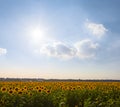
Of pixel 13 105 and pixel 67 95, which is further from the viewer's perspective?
pixel 67 95

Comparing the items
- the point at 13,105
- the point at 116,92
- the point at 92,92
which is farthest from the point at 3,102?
the point at 116,92

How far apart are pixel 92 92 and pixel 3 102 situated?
5.88m

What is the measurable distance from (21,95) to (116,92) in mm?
6991

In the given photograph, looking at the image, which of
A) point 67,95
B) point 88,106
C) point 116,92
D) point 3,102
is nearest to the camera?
point 88,106

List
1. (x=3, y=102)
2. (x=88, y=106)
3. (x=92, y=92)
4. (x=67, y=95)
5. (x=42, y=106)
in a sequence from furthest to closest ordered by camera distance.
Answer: (x=92, y=92) < (x=67, y=95) < (x=42, y=106) < (x=3, y=102) < (x=88, y=106)

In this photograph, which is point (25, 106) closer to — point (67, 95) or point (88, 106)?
point (67, 95)

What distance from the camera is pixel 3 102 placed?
14.2 metres

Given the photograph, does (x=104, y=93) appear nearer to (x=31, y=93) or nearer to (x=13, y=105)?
(x=31, y=93)

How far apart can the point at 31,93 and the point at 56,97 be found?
1.45 metres

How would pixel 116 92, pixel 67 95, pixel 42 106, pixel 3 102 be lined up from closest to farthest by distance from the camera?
pixel 3 102 → pixel 42 106 → pixel 67 95 → pixel 116 92

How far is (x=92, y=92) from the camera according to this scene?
59.9 ft

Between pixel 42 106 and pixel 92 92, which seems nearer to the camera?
pixel 42 106

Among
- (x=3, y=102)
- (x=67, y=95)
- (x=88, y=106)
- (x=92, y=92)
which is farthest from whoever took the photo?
(x=92, y=92)

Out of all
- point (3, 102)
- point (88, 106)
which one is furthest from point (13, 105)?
point (88, 106)
